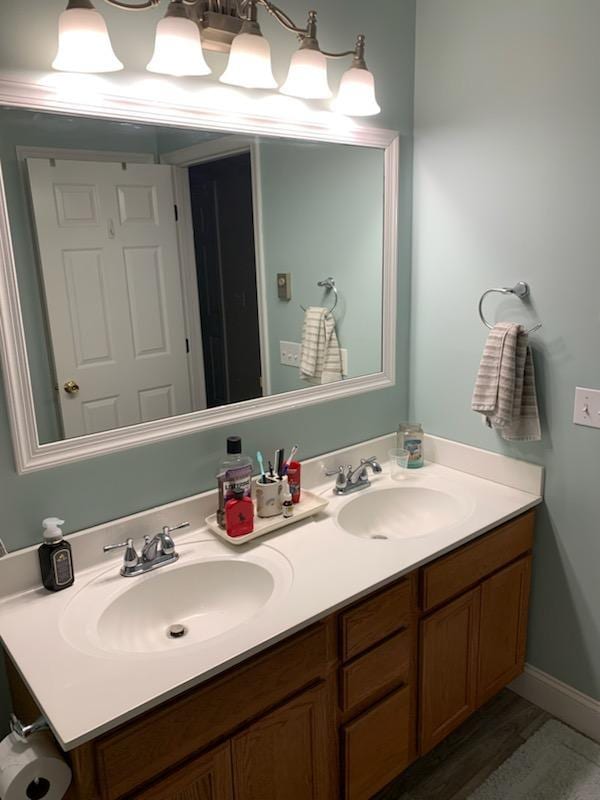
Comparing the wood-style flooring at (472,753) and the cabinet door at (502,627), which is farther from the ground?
the cabinet door at (502,627)

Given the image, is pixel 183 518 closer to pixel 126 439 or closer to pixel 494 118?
pixel 126 439

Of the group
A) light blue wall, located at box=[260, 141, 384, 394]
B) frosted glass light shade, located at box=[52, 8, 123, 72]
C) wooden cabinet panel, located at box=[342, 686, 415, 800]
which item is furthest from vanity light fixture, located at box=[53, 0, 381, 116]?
wooden cabinet panel, located at box=[342, 686, 415, 800]

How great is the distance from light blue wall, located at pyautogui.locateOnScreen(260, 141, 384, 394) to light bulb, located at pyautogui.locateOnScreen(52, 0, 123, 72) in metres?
0.55

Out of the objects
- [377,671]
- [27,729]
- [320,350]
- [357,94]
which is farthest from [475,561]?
[357,94]

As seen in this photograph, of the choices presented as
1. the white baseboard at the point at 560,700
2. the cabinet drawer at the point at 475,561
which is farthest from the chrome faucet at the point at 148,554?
the white baseboard at the point at 560,700

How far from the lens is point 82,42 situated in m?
1.25

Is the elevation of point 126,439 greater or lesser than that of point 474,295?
lesser

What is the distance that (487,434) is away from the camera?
203 centimetres

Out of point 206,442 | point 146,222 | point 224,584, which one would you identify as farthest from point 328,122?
point 224,584

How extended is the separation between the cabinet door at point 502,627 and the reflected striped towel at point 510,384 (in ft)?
1.46

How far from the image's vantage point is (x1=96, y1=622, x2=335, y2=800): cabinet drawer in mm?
1103

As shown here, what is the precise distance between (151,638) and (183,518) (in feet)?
1.12

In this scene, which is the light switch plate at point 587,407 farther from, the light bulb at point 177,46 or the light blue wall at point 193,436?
the light bulb at point 177,46

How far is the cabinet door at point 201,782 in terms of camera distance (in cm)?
117
